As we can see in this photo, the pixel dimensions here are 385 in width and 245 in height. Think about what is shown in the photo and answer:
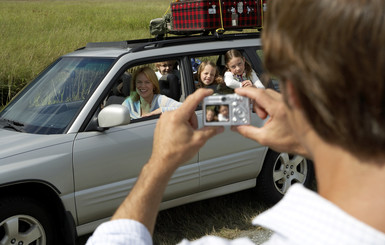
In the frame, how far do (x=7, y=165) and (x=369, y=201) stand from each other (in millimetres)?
3124

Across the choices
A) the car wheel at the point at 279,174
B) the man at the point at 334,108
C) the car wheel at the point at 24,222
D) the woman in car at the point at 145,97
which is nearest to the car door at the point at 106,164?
the car wheel at the point at 24,222

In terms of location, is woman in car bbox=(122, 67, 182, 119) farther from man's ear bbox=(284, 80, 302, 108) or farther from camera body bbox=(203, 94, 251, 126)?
man's ear bbox=(284, 80, 302, 108)

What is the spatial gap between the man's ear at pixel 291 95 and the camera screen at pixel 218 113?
0.39 metres

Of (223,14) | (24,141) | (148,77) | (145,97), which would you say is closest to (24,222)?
(24,141)

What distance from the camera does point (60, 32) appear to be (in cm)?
1526

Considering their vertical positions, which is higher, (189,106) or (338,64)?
(338,64)

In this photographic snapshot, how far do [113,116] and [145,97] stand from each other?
3.35ft

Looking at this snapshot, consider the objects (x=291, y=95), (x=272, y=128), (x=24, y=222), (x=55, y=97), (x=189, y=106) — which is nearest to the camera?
(x=291, y=95)

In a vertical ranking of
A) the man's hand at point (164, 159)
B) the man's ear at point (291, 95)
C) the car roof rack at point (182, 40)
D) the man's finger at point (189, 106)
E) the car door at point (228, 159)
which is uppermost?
the man's ear at point (291, 95)

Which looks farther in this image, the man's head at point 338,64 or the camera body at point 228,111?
the camera body at point 228,111

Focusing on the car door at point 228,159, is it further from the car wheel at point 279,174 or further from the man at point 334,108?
the man at point 334,108

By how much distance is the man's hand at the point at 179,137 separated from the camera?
1232 millimetres

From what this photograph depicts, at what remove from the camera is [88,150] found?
3.89m

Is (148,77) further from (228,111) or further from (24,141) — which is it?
(228,111)
